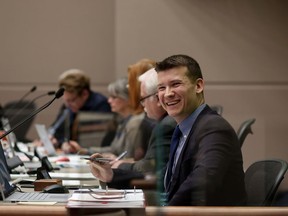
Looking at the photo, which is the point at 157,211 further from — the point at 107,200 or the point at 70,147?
the point at 70,147

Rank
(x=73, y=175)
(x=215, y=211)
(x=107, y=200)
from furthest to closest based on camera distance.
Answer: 1. (x=73, y=175)
2. (x=107, y=200)
3. (x=215, y=211)

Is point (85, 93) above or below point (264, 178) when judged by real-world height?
below

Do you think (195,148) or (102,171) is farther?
(102,171)

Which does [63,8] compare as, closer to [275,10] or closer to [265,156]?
[275,10]

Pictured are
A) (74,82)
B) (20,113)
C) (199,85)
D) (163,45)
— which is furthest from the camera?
(20,113)

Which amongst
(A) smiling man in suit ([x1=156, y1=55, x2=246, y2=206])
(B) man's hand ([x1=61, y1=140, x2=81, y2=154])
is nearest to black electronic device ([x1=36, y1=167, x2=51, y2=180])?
(A) smiling man in suit ([x1=156, y1=55, x2=246, y2=206])

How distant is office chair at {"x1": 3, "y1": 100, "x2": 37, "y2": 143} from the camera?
6.00 m

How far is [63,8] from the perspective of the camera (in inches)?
291

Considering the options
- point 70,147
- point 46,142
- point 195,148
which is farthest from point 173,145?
point 70,147

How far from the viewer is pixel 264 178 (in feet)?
8.34

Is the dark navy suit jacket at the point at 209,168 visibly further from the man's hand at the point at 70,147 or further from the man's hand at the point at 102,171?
the man's hand at the point at 70,147

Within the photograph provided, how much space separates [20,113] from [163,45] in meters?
1.84

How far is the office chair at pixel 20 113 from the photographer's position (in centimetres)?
600

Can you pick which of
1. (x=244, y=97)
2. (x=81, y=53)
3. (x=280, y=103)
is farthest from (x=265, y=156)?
(x=81, y=53)
